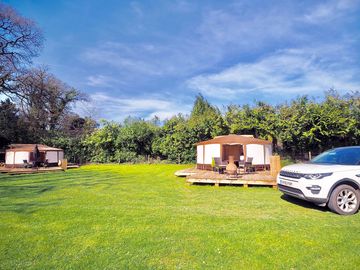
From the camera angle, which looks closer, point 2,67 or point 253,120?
point 253,120

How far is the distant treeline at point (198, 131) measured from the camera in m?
18.1

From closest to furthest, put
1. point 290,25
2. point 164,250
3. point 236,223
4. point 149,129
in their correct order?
point 164,250 → point 236,223 → point 290,25 → point 149,129

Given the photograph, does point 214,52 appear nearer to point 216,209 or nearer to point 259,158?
point 259,158

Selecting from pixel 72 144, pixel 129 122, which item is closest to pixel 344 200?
pixel 129 122

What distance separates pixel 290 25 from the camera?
11625 mm

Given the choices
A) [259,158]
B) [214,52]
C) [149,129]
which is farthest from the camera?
[149,129]

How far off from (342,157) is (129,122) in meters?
22.5

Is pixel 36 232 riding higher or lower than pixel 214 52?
lower

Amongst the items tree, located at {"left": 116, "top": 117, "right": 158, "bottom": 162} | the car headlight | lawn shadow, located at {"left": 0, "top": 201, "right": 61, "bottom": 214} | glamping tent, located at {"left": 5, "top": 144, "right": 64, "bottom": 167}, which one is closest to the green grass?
lawn shadow, located at {"left": 0, "top": 201, "right": 61, "bottom": 214}

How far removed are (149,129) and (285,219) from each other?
66.1 ft

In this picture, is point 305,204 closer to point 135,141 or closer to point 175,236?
point 175,236

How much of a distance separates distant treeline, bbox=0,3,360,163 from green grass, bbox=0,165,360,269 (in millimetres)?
14574

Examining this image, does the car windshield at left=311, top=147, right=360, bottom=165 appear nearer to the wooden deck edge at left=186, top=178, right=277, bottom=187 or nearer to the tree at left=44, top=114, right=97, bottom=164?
the wooden deck edge at left=186, top=178, right=277, bottom=187

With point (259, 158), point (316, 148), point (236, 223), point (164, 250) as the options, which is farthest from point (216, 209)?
point (316, 148)
